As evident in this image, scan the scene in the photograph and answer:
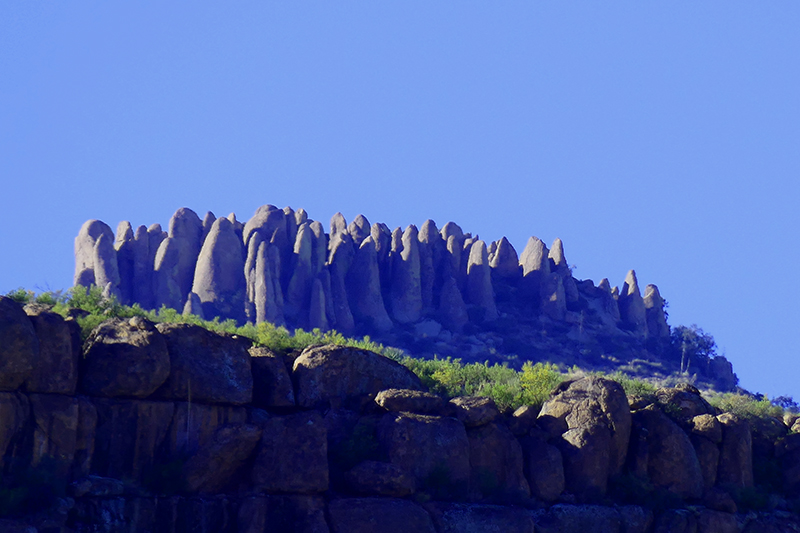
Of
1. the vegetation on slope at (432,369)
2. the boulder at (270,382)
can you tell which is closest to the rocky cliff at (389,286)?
the vegetation on slope at (432,369)

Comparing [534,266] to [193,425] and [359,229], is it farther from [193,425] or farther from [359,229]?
[193,425]

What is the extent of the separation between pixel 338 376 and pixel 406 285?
8471 centimetres

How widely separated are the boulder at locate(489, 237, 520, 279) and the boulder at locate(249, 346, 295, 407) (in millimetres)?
95744

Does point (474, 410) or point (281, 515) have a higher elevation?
point (474, 410)

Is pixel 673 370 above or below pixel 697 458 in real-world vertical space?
above

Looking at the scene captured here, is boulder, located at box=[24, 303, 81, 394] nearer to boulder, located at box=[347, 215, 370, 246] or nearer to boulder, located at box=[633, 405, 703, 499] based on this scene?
boulder, located at box=[633, 405, 703, 499]

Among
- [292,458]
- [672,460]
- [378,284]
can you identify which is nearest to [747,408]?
[672,460]

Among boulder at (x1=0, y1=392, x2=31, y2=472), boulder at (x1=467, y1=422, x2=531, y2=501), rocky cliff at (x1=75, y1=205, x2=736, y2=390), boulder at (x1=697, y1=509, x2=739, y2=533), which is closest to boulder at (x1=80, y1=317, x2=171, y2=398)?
boulder at (x1=0, y1=392, x2=31, y2=472)

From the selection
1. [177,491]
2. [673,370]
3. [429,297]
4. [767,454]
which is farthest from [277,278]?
[177,491]

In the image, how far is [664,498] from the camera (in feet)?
89.9

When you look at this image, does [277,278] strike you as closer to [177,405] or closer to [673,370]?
[673,370]

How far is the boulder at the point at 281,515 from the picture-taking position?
22062 mm

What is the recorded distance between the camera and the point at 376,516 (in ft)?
73.8

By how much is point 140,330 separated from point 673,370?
299ft
